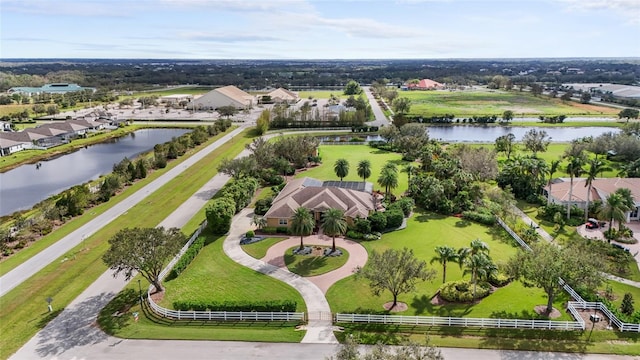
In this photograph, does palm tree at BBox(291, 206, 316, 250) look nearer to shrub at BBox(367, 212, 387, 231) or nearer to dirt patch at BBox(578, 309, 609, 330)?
shrub at BBox(367, 212, 387, 231)

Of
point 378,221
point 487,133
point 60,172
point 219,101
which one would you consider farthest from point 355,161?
point 219,101

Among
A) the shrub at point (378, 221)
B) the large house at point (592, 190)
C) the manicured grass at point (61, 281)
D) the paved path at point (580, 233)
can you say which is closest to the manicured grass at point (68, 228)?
the manicured grass at point (61, 281)

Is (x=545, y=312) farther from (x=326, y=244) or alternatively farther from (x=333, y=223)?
(x=326, y=244)

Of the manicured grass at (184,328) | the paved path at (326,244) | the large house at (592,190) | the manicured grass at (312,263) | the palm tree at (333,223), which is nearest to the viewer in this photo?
the manicured grass at (184,328)

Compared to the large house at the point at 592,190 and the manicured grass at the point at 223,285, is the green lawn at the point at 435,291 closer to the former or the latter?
the manicured grass at the point at 223,285

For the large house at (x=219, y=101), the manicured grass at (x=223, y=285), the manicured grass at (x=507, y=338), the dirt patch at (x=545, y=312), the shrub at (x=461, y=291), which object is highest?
the large house at (x=219, y=101)

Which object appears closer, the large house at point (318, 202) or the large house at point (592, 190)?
the large house at point (318, 202)
